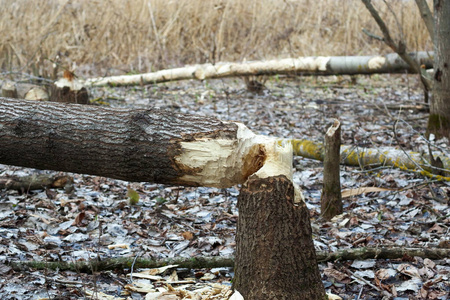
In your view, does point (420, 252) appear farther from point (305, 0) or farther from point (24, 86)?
point (305, 0)

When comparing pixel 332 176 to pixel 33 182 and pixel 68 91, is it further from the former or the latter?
pixel 68 91

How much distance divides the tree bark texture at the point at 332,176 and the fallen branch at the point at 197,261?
0.89 meters

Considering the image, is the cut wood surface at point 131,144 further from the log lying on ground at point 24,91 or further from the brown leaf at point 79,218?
the log lying on ground at point 24,91

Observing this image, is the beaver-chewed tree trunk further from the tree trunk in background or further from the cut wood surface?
the tree trunk in background

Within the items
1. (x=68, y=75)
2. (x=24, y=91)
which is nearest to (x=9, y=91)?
(x=24, y=91)

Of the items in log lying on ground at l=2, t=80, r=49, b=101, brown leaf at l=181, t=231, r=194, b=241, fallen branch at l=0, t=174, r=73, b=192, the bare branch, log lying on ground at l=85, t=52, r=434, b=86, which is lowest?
brown leaf at l=181, t=231, r=194, b=241

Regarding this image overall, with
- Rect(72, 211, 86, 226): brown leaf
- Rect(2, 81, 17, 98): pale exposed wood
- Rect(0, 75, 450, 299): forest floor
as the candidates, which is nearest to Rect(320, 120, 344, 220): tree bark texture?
Rect(0, 75, 450, 299): forest floor

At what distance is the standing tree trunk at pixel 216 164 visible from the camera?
8.12 ft

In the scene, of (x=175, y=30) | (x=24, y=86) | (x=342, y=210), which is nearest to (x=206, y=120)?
(x=342, y=210)

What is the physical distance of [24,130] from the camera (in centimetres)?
284

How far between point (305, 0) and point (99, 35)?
5056 millimetres

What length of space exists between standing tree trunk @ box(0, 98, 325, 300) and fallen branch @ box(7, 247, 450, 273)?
49 cm

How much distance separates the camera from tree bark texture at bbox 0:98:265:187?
→ 2.56 m

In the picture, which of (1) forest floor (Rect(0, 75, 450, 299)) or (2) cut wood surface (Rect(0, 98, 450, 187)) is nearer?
(2) cut wood surface (Rect(0, 98, 450, 187))
